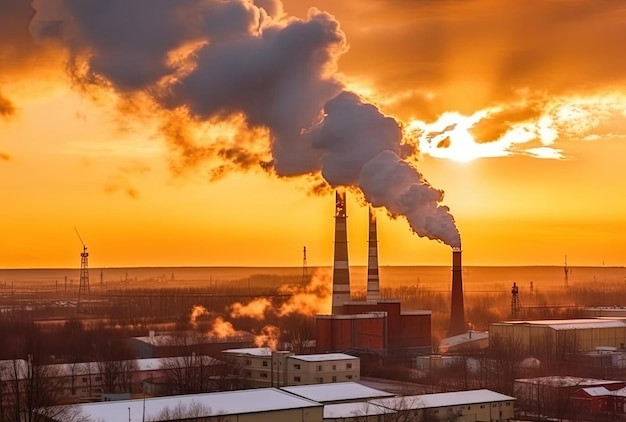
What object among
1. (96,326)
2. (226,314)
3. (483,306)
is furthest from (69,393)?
(483,306)

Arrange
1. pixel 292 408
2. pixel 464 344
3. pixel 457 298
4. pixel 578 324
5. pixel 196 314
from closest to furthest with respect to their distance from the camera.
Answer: pixel 292 408 < pixel 464 344 < pixel 578 324 < pixel 457 298 < pixel 196 314

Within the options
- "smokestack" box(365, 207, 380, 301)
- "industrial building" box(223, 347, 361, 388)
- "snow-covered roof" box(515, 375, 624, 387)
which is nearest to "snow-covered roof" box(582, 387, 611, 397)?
"snow-covered roof" box(515, 375, 624, 387)

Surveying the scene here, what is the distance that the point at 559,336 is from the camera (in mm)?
35562

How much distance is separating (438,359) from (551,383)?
6.50 metres

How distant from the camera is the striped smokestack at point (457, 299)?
36844 millimetres

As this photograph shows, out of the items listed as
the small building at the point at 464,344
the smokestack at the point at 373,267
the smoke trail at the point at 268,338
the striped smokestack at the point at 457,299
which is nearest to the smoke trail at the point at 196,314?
the smoke trail at the point at 268,338

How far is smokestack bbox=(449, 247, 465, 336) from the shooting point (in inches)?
1448

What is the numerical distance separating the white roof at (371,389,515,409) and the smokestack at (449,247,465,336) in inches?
511

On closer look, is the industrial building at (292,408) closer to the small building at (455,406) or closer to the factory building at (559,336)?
the small building at (455,406)

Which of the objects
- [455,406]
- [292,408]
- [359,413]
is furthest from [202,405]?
[455,406]

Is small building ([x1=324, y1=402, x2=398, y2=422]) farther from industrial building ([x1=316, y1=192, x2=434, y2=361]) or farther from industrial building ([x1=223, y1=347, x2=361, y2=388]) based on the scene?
industrial building ([x1=316, y1=192, x2=434, y2=361])

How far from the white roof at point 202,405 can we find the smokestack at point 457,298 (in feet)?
53.0

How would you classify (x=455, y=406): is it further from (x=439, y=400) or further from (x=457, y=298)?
(x=457, y=298)

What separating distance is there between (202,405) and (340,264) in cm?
1575
